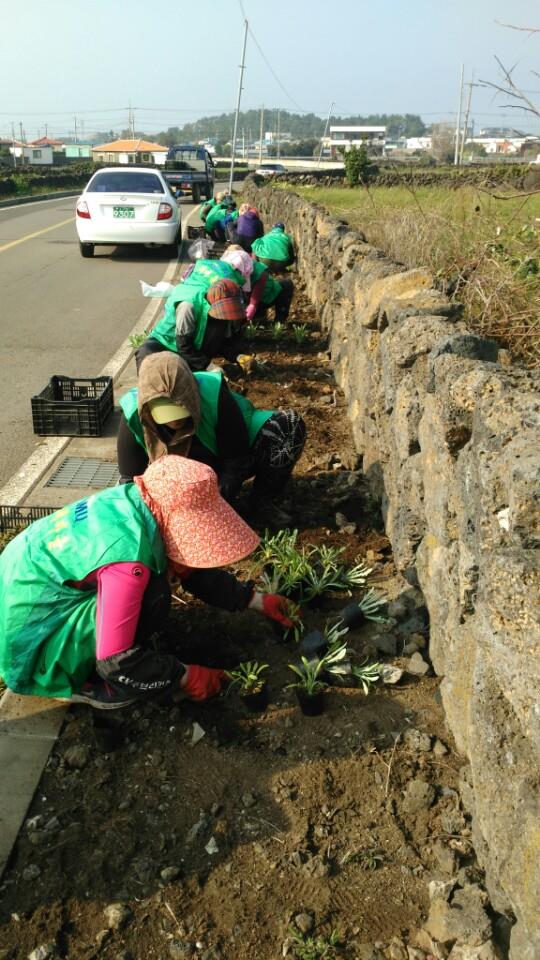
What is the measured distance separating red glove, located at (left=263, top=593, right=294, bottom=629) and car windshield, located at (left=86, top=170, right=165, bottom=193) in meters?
13.0

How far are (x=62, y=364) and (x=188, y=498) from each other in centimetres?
562

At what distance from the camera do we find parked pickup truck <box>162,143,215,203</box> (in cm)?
3086

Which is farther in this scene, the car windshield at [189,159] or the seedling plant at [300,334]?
the car windshield at [189,159]

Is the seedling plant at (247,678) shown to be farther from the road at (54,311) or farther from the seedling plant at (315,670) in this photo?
the road at (54,311)

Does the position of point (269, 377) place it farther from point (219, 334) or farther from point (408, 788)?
point (408, 788)

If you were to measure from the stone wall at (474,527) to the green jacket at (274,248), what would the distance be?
202 inches

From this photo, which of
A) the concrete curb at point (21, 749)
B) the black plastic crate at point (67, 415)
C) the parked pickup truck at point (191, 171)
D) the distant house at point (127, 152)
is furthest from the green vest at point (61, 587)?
the distant house at point (127, 152)

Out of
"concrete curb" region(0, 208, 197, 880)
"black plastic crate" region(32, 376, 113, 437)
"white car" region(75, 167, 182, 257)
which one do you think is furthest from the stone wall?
"white car" region(75, 167, 182, 257)

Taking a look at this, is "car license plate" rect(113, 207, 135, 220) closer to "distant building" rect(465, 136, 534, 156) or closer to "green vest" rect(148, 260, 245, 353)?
"distant building" rect(465, 136, 534, 156)

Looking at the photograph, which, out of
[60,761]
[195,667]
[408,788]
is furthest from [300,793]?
[60,761]

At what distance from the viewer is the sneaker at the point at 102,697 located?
3182mm

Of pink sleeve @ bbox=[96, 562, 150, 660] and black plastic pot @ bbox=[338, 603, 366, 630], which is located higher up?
pink sleeve @ bbox=[96, 562, 150, 660]

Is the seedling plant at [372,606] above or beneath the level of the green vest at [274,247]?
beneath

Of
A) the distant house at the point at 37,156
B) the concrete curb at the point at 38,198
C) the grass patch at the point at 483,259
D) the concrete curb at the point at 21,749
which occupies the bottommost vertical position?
the distant house at the point at 37,156
